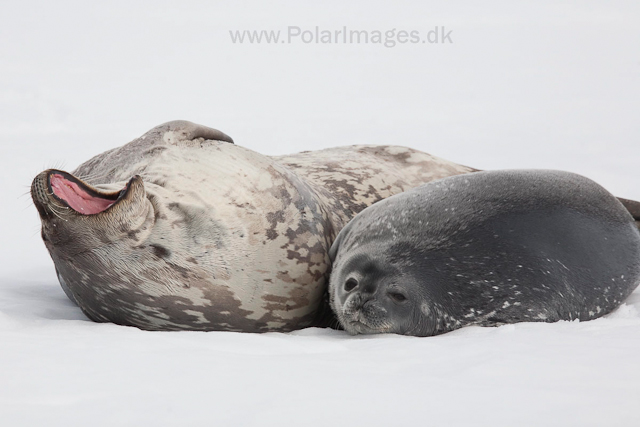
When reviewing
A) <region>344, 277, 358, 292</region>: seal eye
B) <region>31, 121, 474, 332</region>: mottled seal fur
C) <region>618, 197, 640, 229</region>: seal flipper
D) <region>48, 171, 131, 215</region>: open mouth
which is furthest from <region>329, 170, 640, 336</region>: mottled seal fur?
<region>48, 171, 131, 215</region>: open mouth

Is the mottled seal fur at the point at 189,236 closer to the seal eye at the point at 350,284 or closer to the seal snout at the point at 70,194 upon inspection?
the seal snout at the point at 70,194

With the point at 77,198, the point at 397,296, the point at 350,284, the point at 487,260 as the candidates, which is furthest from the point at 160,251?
the point at 487,260

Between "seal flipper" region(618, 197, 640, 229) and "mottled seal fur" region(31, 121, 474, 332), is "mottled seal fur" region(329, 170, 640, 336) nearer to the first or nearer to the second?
"mottled seal fur" region(31, 121, 474, 332)

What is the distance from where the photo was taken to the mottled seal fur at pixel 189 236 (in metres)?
2.33

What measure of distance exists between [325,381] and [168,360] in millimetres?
401

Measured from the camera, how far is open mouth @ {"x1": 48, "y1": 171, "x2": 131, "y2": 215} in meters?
2.25

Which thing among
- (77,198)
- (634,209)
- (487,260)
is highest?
(77,198)

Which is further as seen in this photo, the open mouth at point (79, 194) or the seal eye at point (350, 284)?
the seal eye at point (350, 284)

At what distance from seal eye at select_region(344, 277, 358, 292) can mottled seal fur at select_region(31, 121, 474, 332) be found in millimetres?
254

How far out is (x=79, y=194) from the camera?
2.31 metres

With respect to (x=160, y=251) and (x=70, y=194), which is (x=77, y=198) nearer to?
(x=70, y=194)

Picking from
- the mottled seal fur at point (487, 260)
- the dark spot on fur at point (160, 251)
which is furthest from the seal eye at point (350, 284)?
the dark spot on fur at point (160, 251)

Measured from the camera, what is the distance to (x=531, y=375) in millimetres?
1680

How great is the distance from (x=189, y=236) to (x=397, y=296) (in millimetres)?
735
